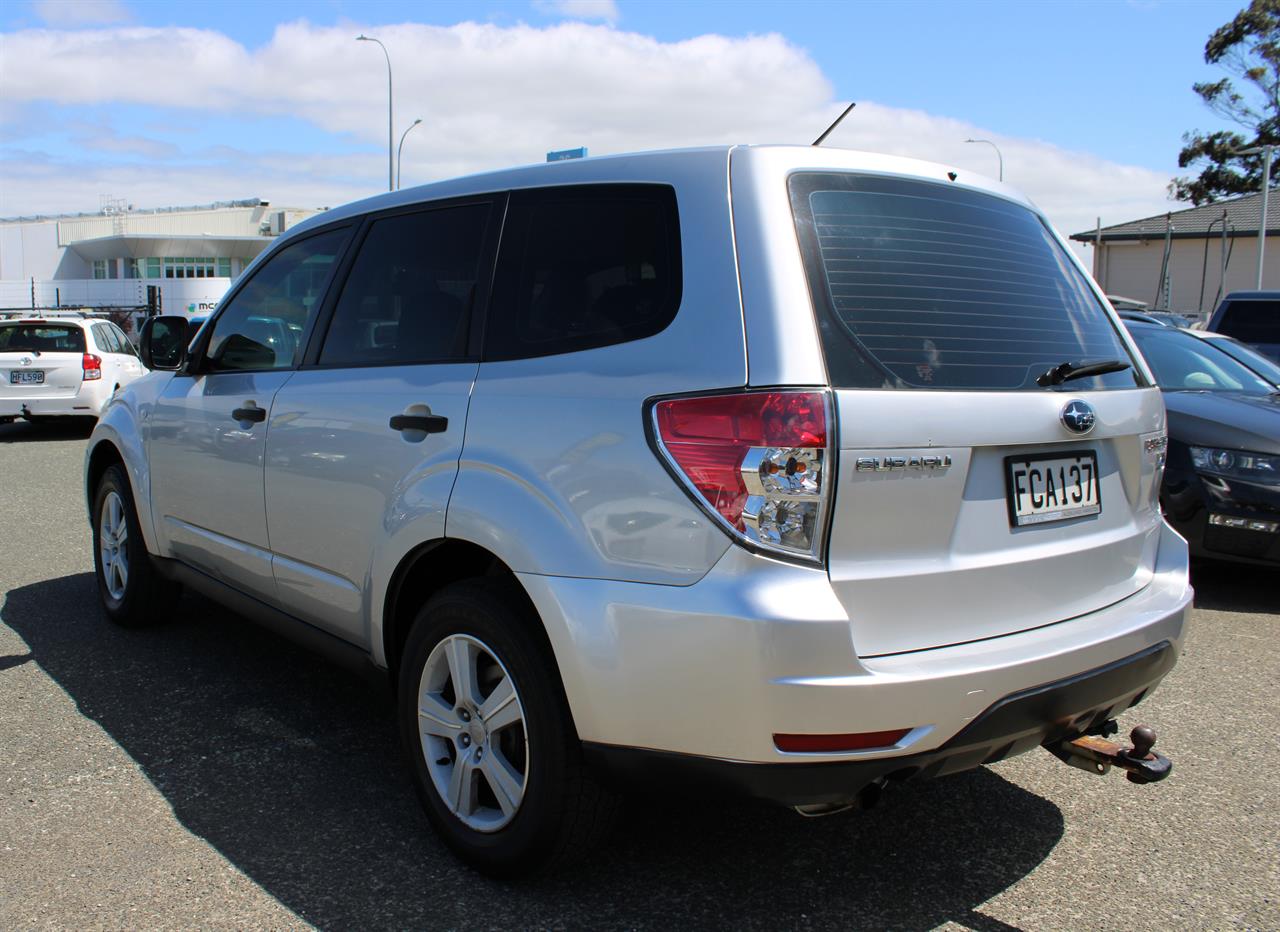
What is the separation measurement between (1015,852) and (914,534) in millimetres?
1276

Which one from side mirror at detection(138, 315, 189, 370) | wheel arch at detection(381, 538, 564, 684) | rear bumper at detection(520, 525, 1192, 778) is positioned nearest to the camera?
rear bumper at detection(520, 525, 1192, 778)

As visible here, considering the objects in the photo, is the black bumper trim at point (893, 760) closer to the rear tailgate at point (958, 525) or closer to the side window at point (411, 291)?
the rear tailgate at point (958, 525)

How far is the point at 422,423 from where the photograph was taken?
313cm

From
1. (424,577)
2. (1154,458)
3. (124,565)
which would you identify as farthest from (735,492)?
(124,565)

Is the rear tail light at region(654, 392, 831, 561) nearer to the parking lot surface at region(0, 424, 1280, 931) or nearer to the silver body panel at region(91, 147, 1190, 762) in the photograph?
the silver body panel at region(91, 147, 1190, 762)

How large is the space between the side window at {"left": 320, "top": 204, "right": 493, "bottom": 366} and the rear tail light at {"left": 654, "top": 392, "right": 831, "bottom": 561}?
3.54ft

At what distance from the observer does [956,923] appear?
9.18 feet

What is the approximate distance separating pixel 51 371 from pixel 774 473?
14.2 metres

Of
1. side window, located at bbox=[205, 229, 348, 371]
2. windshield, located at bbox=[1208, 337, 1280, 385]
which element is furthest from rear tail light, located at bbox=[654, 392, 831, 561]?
windshield, located at bbox=[1208, 337, 1280, 385]

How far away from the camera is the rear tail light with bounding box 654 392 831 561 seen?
2.36 meters

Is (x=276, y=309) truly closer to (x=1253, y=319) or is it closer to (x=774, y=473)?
(x=774, y=473)

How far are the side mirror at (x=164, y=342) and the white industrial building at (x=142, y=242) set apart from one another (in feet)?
218

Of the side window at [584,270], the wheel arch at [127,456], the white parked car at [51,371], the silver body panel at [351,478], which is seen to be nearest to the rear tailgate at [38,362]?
the white parked car at [51,371]

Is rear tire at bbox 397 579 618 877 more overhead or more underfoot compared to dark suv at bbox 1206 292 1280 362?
more underfoot
